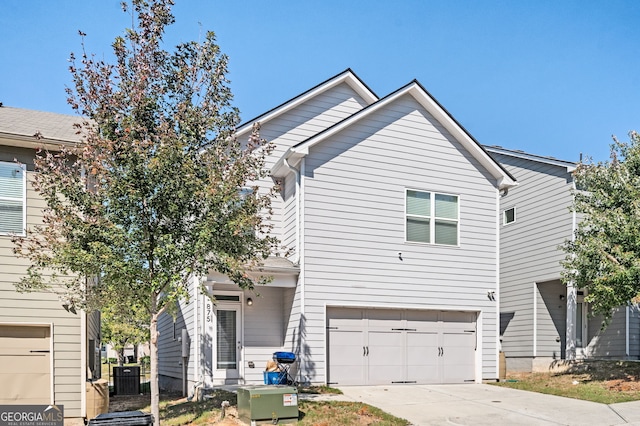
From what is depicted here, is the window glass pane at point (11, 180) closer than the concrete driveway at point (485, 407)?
No

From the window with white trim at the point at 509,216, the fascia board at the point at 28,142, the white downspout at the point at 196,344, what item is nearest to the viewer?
the fascia board at the point at 28,142

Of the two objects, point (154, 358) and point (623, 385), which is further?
point (623, 385)

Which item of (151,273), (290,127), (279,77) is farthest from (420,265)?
(151,273)

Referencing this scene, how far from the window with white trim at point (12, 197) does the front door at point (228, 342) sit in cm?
528

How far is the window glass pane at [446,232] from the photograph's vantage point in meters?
16.7

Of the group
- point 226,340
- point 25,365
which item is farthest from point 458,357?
point 25,365

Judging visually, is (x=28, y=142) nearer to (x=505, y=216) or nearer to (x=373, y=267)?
(x=373, y=267)

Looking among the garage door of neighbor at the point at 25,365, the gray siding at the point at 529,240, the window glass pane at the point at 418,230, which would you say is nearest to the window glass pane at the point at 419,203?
the window glass pane at the point at 418,230

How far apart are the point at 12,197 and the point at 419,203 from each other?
10269 mm

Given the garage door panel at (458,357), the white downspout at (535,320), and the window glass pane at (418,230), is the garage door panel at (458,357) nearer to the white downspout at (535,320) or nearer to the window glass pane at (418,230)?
the window glass pane at (418,230)

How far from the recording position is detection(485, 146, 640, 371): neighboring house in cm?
1953

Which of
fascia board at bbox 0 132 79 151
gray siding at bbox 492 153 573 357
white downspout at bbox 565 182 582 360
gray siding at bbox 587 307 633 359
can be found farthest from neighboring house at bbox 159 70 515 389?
gray siding at bbox 587 307 633 359

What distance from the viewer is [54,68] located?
32.7 ft

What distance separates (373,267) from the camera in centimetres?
1580
